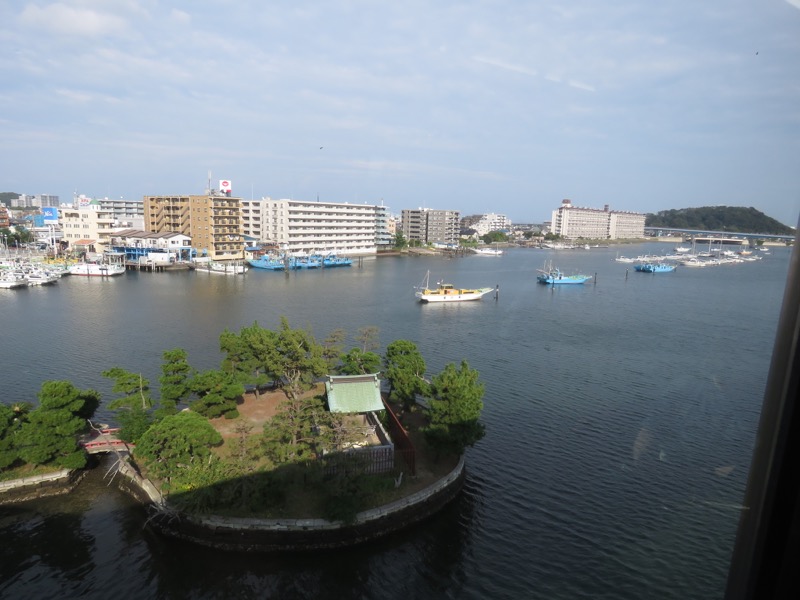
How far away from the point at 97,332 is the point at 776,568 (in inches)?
447

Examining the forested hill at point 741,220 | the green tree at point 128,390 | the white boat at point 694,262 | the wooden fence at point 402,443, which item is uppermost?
the forested hill at point 741,220

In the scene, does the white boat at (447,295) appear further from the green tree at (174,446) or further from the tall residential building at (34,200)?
the tall residential building at (34,200)

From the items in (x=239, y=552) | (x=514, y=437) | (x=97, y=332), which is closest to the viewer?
(x=239, y=552)

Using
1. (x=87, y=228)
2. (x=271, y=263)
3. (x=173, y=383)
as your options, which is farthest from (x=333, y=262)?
(x=173, y=383)

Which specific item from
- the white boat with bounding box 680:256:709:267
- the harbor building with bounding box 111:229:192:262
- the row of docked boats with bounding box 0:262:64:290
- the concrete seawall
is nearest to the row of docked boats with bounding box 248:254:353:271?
the harbor building with bounding box 111:229:192:262

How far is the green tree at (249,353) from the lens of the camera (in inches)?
245

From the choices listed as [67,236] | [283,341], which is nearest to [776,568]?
[283,341]

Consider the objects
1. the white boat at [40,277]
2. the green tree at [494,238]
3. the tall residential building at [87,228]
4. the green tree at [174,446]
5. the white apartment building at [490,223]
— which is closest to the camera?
the green tree at [174,446]

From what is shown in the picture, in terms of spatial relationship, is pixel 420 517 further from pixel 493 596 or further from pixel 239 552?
pixel 239 552

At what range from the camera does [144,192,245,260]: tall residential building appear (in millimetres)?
22281

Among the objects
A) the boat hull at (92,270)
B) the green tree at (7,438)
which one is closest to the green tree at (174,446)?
the green tree at (7,438)

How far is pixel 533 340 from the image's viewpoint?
10375mm

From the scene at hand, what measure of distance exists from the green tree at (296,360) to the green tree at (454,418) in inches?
59.1

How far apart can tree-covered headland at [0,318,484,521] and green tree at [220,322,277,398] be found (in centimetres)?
3
